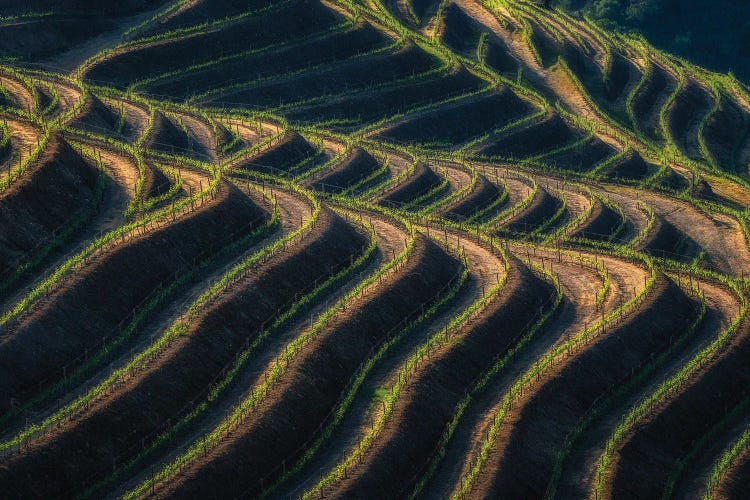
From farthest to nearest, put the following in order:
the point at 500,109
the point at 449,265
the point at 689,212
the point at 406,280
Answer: the point at 500,109, the point at 689,212, the point at 449,265, the point at 406,280

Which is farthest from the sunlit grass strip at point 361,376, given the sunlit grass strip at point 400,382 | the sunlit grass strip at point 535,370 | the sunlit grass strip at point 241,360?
the sunlit grass strip at point 535,370

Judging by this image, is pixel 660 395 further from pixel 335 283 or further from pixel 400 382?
pixel 335 283

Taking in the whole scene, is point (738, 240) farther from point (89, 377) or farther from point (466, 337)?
point (89, 377)

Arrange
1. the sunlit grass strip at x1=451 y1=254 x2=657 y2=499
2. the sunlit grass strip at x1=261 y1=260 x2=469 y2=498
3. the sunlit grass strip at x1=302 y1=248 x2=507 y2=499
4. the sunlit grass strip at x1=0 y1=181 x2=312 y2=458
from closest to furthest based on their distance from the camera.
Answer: the sunlit grass strip at x1=0 y1=181 x2=312 y2=458
the sunlit grass strip at x1=302 y1=248 x2=507 y2=499
the sunlit grass strip at x1=261 y1=260 x2=469 y2=498
the sunlit grass strip at x1=451 y1=254 x2=657 y2=499

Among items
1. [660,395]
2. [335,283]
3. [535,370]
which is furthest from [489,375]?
[335,283]

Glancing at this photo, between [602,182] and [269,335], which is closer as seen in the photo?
[269,335]

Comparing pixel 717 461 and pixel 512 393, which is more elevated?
pixel 512 393

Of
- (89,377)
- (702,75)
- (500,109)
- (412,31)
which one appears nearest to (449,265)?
(89,377)

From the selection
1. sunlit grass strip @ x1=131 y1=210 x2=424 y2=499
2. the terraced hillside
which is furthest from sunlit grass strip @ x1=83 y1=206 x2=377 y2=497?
sunlit grass strip @ x1=131 y1=210 x2=424 y2=499

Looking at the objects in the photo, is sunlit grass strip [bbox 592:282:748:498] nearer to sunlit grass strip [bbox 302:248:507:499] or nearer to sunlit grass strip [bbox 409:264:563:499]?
sunlit grass strip [bbox 409:264:563:499]

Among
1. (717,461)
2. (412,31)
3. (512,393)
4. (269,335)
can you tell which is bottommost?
(717,461)
